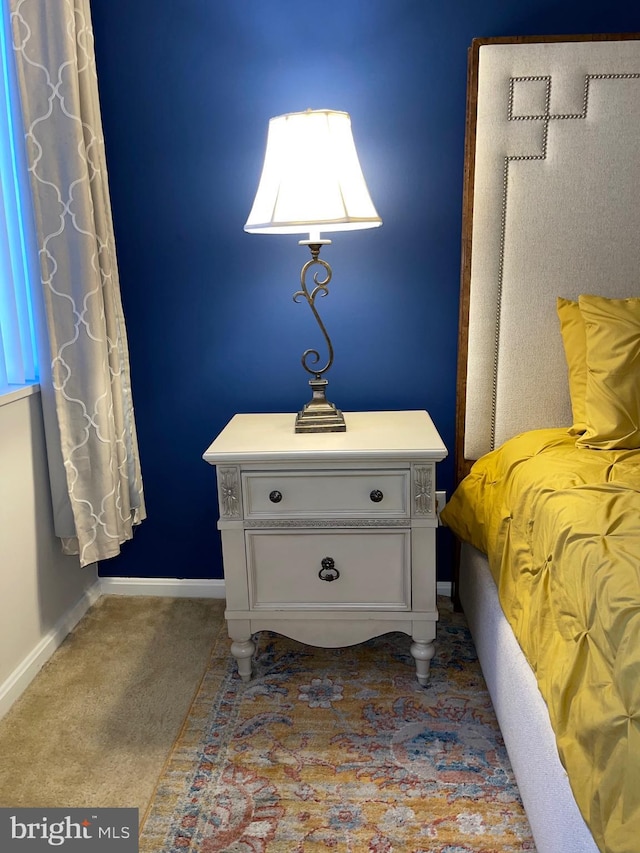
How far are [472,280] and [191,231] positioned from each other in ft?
2.89

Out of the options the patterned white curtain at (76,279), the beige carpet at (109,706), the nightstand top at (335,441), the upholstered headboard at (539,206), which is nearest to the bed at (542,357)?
the upholstered headboard at (539,206)

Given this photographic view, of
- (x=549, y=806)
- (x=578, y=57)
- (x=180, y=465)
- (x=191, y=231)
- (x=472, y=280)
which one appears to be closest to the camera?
(x=549, y=806)

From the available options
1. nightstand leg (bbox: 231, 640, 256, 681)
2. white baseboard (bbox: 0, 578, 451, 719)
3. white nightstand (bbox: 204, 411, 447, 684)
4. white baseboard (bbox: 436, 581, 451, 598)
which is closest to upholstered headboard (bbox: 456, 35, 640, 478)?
white nightstand (bbox: 204, 411, 447, 684)

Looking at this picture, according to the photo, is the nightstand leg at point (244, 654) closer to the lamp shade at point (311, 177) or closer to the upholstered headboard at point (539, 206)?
the upholstered headboard at point (539, 206)

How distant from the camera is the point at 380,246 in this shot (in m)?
2.11

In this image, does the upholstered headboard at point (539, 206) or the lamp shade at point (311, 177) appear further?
the upholstered headboard at point (539, 206)

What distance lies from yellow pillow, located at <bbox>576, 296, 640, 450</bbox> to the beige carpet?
1.28 m

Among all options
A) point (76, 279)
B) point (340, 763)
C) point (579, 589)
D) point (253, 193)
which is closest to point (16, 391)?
point (76, 279)

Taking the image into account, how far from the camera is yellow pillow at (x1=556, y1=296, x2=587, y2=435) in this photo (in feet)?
5.96

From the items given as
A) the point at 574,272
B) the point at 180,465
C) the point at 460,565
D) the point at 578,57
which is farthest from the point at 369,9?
the point at 460,565

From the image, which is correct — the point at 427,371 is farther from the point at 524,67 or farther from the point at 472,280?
the point at 524,67

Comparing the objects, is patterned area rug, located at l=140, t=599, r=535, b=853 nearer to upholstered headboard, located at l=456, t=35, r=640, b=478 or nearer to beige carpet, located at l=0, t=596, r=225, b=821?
beige carpet, located at l=0, t=596, r=225, b=821

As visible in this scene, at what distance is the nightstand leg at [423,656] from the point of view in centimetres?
185

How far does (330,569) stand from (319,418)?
0.42 metres
